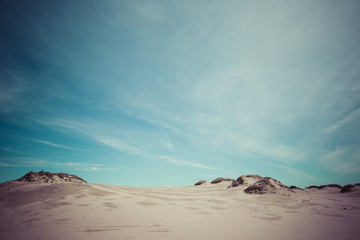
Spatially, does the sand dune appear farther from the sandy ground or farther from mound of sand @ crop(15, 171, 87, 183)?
mound of sand @ crop(15, 171, 87, 183)

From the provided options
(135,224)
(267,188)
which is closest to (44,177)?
(135,224)

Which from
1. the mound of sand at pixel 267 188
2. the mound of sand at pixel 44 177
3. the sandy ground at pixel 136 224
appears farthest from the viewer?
the mound of sand at pixel 44 177

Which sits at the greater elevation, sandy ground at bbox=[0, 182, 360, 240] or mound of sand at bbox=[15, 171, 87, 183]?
mound of sand at bbox=[15, 171, 87, 183]

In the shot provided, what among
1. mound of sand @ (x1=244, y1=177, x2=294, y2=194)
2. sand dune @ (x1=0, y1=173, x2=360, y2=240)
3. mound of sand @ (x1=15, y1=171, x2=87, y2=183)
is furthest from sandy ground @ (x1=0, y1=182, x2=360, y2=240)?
mound of sand @ (x1=15, y1=171, x2=87, y2=183)

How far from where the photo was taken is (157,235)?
2.99m

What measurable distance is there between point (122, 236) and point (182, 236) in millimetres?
1134

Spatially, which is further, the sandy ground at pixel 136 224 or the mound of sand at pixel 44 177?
the mound of sand at pixel 44 177

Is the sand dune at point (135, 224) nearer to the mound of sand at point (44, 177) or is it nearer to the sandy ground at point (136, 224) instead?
the sandy ground at point (136, 224)

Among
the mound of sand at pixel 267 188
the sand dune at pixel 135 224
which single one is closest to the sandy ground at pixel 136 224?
the sand dune at pixel 135 224

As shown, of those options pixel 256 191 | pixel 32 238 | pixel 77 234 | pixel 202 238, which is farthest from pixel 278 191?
pixel 32 238

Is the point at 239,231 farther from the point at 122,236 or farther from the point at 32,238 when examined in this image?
the point at 32,238

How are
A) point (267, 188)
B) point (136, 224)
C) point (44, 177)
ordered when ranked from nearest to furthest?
1. point (136, 224)
2. point (267, 188)
3. point (44, 177)

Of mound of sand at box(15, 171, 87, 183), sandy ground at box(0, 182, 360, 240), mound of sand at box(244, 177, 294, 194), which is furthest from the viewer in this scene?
mound of sand at box(15, 171, 87, 183)

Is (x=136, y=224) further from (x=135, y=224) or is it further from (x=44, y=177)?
(x=44, y=177)
